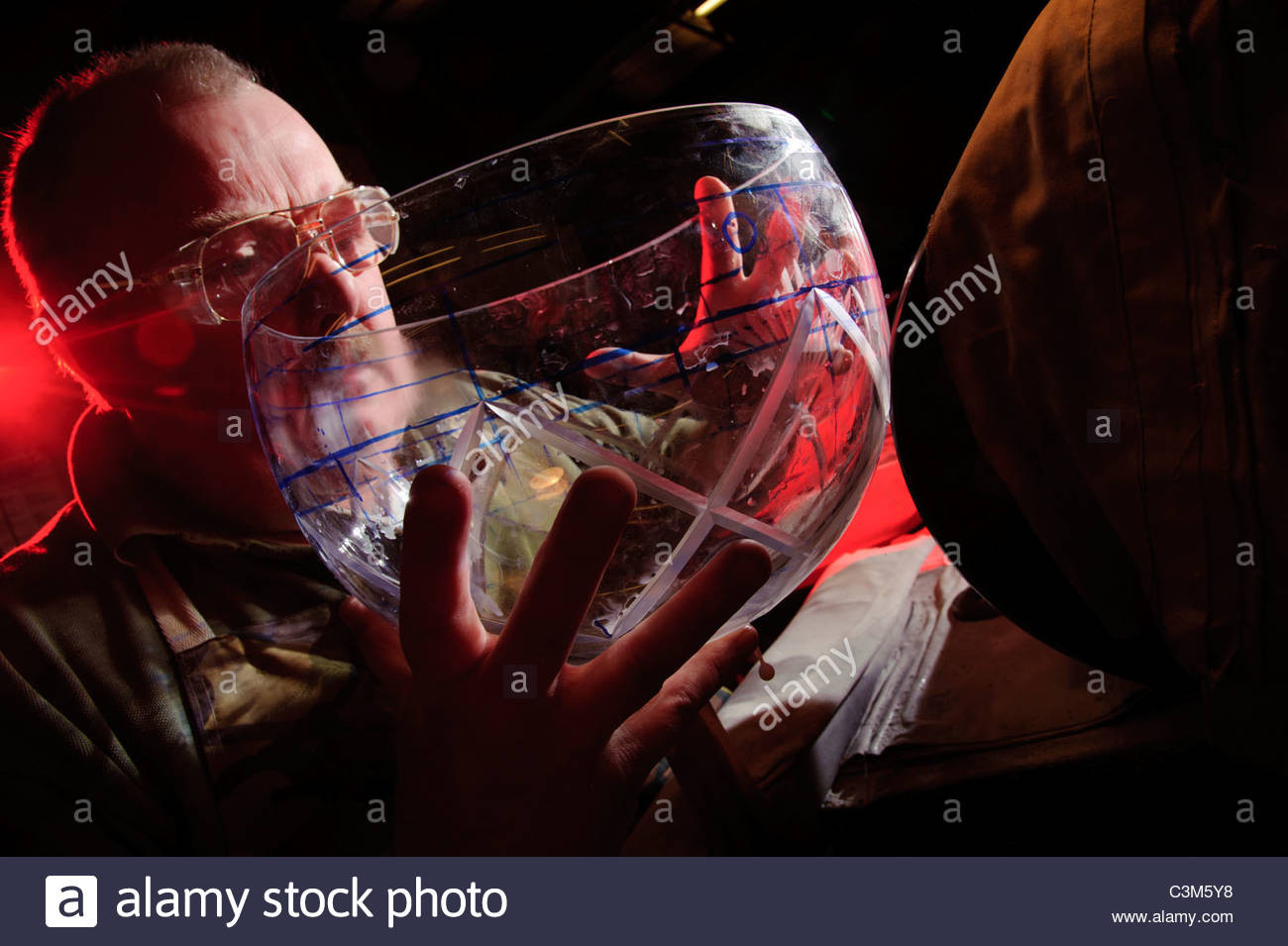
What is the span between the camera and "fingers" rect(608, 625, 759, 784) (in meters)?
0.39

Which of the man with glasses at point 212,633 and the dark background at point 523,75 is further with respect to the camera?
the dark background at point 523,75

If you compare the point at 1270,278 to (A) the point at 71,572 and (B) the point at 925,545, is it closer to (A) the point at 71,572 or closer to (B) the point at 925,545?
(B) the point at 925,545

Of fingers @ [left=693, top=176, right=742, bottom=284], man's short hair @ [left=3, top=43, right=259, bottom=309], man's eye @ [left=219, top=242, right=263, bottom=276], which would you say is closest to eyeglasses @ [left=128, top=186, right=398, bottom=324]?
man's eye @ [left=219, top=242, right=263, bottom=276]

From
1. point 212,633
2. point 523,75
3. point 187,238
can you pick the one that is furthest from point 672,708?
point 523,75

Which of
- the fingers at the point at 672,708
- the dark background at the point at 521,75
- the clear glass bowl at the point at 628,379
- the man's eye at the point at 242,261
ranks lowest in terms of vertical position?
the fingers at the point at 672,708

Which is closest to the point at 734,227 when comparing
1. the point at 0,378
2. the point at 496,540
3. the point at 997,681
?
the point at 496,540

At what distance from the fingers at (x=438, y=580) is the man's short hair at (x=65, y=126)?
1.89 feet

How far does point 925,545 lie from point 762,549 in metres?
0.73

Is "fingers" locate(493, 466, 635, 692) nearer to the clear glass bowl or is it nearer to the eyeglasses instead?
the clear glass bowl

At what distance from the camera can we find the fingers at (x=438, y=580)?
1.00 ft

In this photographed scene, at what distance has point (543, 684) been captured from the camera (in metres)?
0.35

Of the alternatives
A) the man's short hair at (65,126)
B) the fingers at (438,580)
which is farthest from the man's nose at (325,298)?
the man's short hair at (65,126)

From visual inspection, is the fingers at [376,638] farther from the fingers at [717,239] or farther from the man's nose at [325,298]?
the fingers at [717,239]

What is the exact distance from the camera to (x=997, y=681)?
0.58 meters
